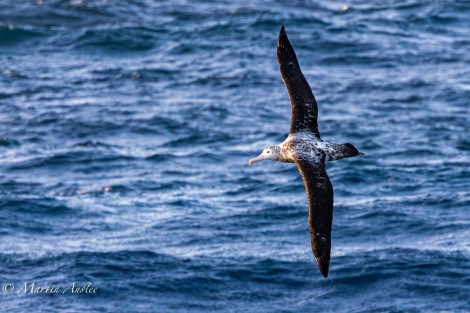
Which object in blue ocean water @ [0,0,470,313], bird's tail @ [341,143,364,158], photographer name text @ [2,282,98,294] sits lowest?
photographer name text @ [2,282,98,294]

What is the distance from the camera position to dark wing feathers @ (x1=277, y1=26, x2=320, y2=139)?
50.9ft

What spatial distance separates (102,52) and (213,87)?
5.01 metres

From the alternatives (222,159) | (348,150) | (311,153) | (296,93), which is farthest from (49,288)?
(348,150)

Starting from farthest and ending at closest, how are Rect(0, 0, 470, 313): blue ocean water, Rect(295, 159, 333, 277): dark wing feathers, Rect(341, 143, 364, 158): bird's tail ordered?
1. Rect(0, 0, 470, 313): blue ocean water
2. Rect(341, 143, 364, 158): bird's tail
3. Rect(295, 159, 333, 277): dark wing feathers

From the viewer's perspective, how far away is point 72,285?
2169cm

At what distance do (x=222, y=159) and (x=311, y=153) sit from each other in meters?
12.8

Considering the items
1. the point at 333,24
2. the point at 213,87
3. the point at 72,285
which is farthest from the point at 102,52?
the point at 72,285

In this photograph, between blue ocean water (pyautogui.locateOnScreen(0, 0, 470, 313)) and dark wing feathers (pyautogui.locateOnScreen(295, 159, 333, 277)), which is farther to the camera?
blue ocean water (pyautogui.locateOnScreen(0, 0, 470, 313))

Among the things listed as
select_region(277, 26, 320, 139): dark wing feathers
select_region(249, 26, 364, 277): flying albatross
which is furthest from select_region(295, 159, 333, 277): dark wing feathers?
select_region(277, 26, 320, 139): dark wing feathers

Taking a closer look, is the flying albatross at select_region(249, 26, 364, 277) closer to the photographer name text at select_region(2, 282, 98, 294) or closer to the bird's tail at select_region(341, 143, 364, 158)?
the bird's tail at select_region(341, 143, 364, 158)

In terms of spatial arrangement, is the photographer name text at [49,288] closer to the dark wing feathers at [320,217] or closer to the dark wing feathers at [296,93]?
the dark wing feathers at [296,93]

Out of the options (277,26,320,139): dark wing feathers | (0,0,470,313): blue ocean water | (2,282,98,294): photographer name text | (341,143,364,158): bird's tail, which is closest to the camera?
(341,143,364,158): bird's tail

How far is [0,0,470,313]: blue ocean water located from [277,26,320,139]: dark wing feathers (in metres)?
6.45

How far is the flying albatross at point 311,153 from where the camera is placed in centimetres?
1389
